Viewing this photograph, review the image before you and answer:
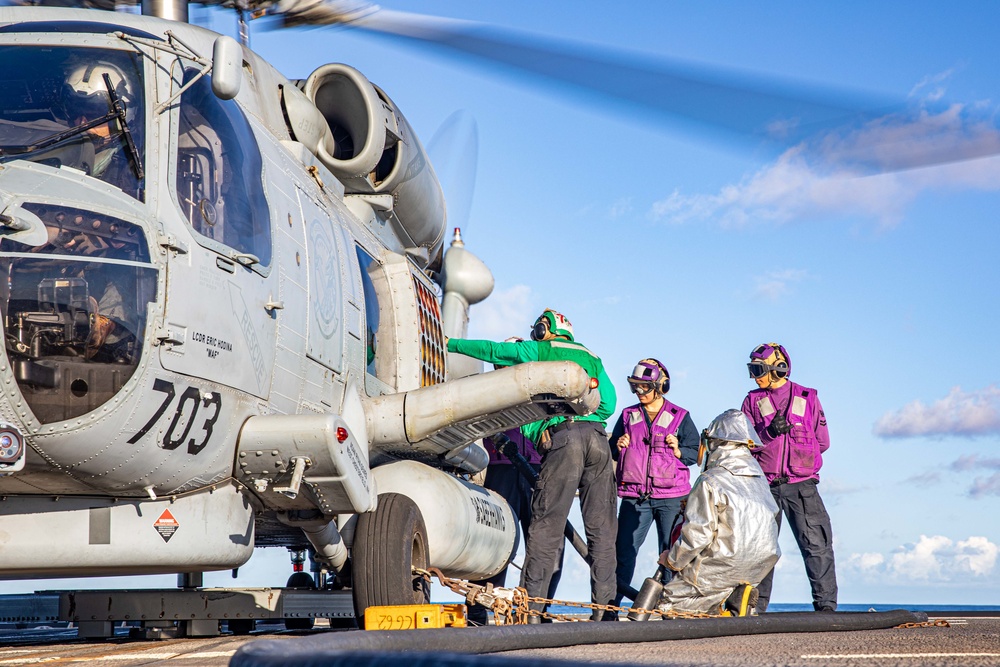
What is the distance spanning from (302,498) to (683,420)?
14.4ft

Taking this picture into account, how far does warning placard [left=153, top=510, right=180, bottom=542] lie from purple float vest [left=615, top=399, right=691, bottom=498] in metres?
4.64

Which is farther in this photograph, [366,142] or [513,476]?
[513,476]

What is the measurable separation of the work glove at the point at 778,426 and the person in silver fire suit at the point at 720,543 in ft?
4.99

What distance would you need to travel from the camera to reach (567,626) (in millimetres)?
4531

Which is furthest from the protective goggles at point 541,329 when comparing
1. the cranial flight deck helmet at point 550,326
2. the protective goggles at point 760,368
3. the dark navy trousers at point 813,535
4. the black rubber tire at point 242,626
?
the black rubber tire at point 242,626

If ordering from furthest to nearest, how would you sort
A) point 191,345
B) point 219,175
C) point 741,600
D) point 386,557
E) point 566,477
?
point 566,477 < point 741,600 < point 386,557 < point 219,175 < point 191,345

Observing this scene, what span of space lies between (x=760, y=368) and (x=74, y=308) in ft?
18.6

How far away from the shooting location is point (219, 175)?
5340 mm

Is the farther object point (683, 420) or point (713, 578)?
point (683, 420)

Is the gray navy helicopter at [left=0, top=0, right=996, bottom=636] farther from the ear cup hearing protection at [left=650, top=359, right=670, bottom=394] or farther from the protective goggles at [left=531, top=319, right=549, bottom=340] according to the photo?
the ear cup hearing protection at [left=650, top=359, right=670, bottom=394]

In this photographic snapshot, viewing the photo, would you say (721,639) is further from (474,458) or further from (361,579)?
(474,458)

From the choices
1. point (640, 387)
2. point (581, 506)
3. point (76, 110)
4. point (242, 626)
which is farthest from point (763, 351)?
point (76, 110)

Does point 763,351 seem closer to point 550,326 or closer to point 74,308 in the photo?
point 550,326

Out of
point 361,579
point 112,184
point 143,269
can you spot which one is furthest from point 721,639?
point 112,184
